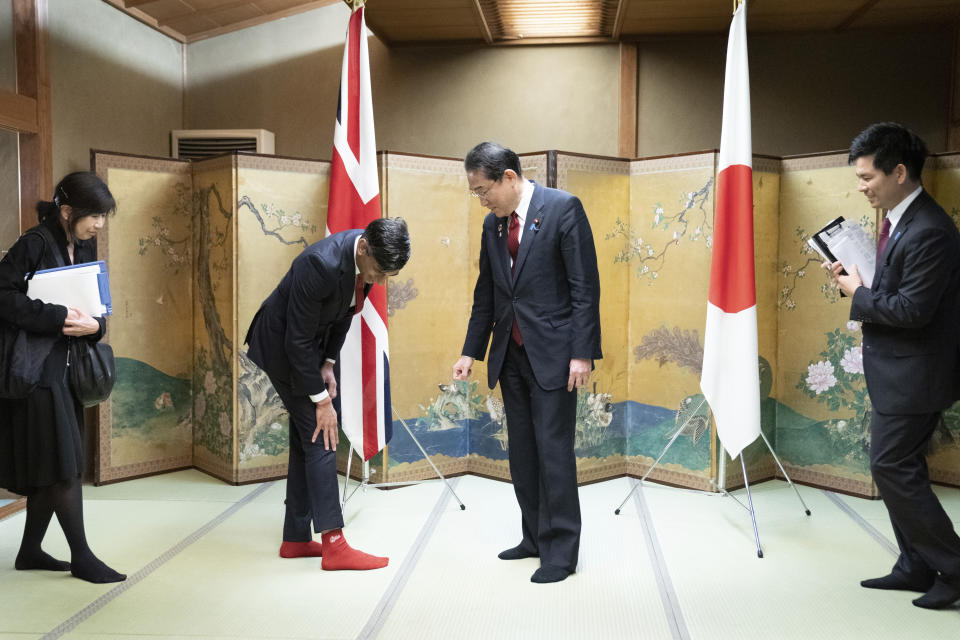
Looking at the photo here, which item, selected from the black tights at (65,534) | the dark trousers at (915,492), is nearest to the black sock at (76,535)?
the black tights at (65,534)

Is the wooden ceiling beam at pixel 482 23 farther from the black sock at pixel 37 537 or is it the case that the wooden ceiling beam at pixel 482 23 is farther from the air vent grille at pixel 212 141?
the black sock at pixel 37 537

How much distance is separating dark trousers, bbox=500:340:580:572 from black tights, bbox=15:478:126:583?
1.44 m

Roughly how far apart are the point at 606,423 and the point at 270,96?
3.19 meters

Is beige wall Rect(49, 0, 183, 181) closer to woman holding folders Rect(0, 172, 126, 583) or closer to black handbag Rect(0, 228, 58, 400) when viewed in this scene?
woman holding folders Rect(0, 172, 126, 583)

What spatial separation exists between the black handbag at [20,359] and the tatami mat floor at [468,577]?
682 mm

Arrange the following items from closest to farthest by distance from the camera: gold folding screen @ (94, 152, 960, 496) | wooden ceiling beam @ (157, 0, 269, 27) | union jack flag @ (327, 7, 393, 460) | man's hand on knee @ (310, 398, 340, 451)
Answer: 1. man's hand on knee @ (310, 398, 340, 451)
2. union jack flag @ (327, 7, 393, 460)
3. gold folding screen @ (94, 152, 960, 496)
4. wooden ceiling beam @ (157, 0, 269, 27)

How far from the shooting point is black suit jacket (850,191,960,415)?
238 cm

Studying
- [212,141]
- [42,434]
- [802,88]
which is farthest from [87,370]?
[802,88]

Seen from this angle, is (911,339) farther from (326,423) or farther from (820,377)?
(326,423)

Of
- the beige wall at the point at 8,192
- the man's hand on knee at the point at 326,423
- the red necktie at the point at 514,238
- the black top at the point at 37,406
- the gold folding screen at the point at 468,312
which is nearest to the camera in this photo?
the black top at the point at 37,406

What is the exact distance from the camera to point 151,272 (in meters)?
4.07

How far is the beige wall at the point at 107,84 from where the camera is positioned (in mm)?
4168

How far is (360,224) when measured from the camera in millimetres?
3590

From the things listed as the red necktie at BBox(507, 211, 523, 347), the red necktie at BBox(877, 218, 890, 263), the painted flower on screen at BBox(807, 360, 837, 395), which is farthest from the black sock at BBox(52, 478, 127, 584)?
the painted flower on screen at BBox(807, 360, 837, 395)
